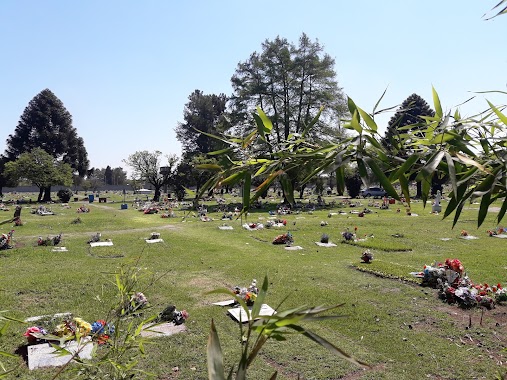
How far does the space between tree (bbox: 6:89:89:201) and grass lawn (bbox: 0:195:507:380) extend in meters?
39.1

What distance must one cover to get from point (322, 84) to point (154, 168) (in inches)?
910

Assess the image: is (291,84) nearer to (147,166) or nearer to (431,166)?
(147,166)

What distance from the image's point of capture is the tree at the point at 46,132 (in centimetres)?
5134

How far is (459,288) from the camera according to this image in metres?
7.42

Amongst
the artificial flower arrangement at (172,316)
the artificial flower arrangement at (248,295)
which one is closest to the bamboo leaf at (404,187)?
the artificial flower arrangement at (172,316)

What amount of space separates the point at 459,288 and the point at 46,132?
54.7m

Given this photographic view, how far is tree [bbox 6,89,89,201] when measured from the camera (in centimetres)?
5134

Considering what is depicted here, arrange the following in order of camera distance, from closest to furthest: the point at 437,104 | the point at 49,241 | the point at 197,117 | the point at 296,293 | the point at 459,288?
the point at 437,104 → the point at 459,288 → the point at 296,293 → the point at 49,241 → the point at 197,117

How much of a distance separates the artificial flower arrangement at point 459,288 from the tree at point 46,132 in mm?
52175

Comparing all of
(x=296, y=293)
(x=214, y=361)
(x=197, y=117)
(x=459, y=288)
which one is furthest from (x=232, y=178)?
(x=197, y=117)

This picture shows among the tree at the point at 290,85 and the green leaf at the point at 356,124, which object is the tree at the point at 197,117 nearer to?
the tree at the point at 290,85

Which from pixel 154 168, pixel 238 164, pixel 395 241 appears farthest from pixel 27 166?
pixel 238 164

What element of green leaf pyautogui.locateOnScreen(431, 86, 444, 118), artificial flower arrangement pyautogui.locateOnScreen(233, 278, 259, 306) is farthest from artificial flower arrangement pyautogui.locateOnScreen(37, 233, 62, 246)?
green leaf pyautogui.locateOnScreen(431, 86, 444, 118)

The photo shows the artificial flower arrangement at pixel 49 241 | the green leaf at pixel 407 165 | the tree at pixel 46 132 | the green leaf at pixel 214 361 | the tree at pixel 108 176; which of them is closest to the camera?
the green leaf at pixel 214 361
